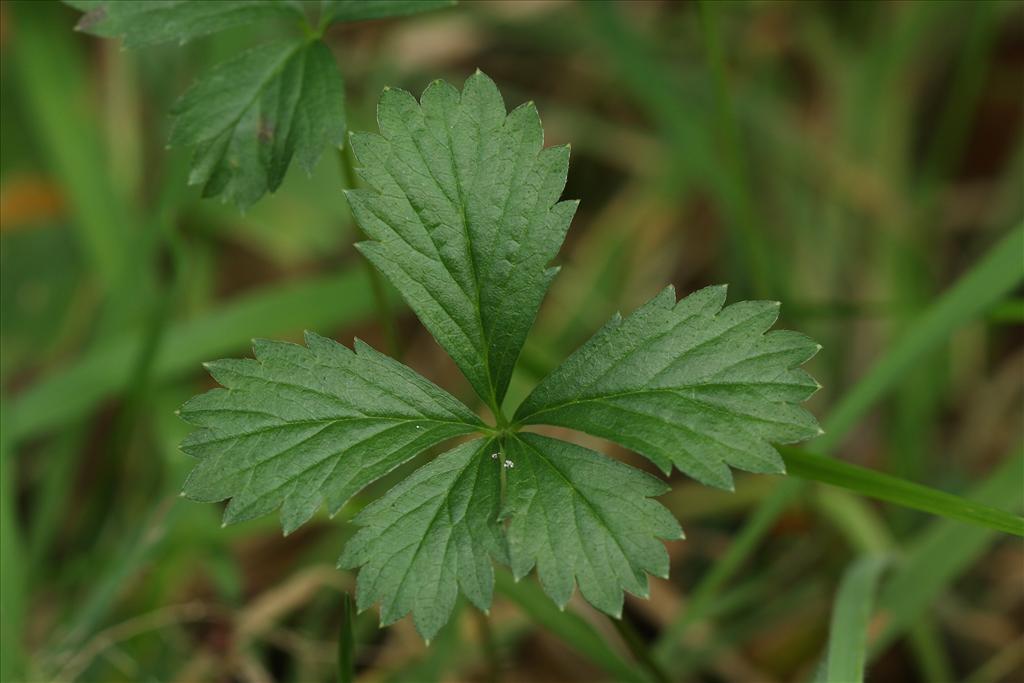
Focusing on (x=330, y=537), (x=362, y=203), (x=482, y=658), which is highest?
(x=362, y=203)

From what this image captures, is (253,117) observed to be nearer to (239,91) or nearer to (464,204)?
(239,91)

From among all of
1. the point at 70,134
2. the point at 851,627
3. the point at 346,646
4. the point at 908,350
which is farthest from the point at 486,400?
the point at 70,134

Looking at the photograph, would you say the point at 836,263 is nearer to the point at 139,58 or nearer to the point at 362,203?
the point at 362,203

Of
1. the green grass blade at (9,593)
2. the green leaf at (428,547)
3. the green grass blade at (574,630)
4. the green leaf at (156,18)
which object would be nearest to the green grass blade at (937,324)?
the green grass blade at (574,630)

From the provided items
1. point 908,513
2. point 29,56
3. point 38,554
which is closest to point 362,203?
point 38,554

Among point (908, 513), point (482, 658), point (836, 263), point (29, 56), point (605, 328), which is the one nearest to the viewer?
point (605, 328)

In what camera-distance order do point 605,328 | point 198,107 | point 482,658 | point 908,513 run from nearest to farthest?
point 605,328
point 198,107
point 482,658
point 908,513

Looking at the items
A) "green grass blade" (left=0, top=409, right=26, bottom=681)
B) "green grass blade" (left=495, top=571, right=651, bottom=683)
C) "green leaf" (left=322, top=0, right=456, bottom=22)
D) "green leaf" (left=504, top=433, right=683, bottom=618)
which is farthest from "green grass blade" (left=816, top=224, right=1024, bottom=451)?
"green grass blade" (left=0, top=409, right=26, bottom=681)
